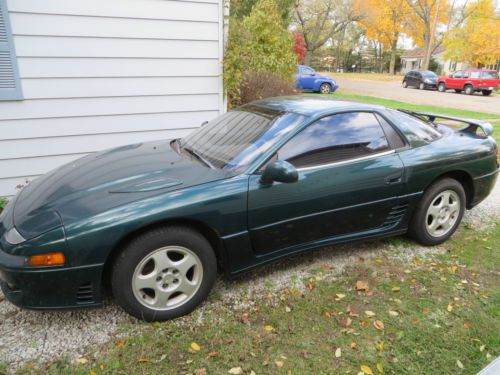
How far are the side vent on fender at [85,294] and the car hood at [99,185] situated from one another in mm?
410

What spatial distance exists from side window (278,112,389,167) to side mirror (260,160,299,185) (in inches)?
8.3

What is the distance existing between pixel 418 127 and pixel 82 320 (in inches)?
128

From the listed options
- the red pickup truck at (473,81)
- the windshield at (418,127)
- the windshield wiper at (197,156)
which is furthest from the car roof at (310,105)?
the red pickup truck at (473,81)

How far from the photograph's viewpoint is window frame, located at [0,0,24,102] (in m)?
4.06

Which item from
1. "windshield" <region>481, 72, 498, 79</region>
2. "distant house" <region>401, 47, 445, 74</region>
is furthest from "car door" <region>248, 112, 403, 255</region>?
"distant house" <region>401, 47, 445, 74</region>

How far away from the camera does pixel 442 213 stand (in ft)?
11.9

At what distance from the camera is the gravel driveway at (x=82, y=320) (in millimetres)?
2359

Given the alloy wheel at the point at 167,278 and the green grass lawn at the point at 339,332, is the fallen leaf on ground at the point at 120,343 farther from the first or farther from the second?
the alloy wheel at the point at 167,278

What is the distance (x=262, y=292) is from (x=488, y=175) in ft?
8.69

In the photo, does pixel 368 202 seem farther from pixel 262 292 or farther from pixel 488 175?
pixel 488 175

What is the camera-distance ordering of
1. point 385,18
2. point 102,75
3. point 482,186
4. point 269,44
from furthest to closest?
point 385,18 < point 269,44 < point 102,75 < point 482,186

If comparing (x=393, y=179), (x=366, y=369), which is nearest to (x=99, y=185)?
(x=366, y=369)

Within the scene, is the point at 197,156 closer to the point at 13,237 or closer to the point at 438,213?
the point at 13,237

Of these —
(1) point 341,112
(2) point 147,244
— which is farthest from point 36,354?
(1) point 341,112
